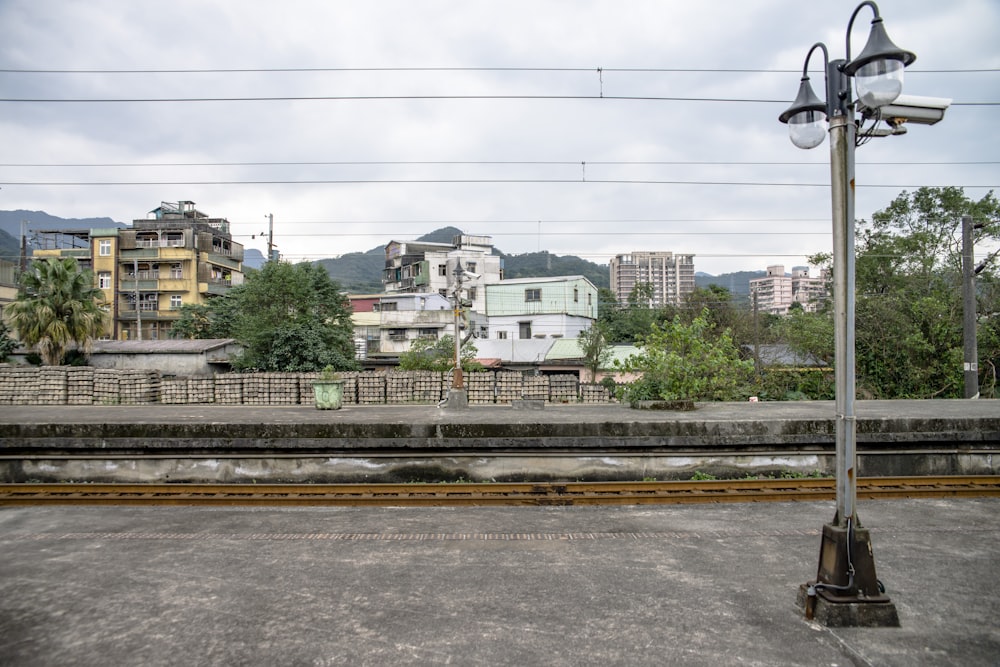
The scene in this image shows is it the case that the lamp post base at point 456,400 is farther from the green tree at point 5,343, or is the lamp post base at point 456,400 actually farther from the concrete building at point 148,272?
the concrete building at point 148,272

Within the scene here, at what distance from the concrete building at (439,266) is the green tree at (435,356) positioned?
12.3m

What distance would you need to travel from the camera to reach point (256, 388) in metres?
25.6

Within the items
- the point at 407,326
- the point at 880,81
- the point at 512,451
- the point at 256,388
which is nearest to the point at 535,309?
the point at 407,326

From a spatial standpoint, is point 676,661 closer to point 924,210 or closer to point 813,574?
point 813,574

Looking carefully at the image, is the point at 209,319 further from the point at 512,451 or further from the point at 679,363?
the point at 512,451

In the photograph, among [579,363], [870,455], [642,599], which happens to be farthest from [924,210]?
[642,599]

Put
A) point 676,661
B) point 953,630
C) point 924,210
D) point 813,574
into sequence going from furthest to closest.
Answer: point 924,210 → point 813,574 → point 953,630 → point 676,661

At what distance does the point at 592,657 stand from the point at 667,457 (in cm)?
628

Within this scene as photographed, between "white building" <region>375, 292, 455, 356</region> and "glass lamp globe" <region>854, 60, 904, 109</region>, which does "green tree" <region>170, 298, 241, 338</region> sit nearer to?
"white building" <region>375, 292, 455, 356</region>

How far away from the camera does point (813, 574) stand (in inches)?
223

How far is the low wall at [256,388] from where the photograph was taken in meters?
25.1

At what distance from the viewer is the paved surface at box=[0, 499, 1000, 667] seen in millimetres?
4301

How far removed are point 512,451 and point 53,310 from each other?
2723cm

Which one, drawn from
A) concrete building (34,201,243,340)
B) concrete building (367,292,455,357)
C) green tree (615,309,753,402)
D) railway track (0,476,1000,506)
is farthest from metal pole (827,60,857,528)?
concrete building (34,201,243,340)
